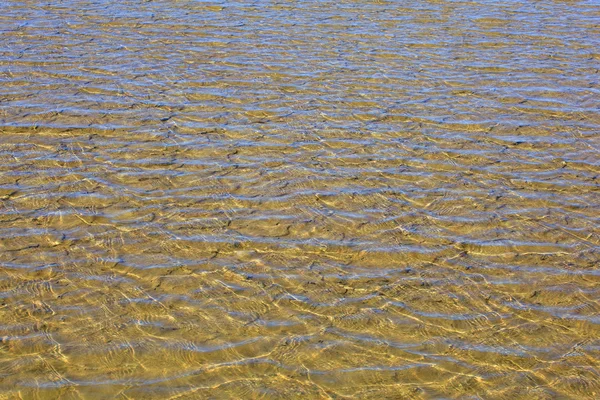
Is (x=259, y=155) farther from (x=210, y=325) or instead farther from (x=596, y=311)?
(x=596, y=311)

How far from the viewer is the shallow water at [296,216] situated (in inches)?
187

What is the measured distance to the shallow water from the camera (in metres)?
4.76

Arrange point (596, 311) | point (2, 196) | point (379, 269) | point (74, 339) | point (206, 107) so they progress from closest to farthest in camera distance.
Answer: point (74, 339)
point (596, 311)
point (379, 269)
point (2, 196)
point (206, 107)

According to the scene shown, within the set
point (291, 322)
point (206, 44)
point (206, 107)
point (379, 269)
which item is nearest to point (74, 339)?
point (291, 322)

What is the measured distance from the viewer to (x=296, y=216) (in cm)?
657

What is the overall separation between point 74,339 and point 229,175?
2713 mm

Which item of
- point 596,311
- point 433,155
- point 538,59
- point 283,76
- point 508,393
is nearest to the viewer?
point 508,393

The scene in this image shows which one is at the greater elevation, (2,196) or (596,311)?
(2,196)

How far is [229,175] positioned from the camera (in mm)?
7285

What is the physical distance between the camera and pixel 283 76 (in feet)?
32.9

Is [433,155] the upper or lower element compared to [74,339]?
lower

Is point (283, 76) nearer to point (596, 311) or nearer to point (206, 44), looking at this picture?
point (206, 44)

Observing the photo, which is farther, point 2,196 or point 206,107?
point 206,107

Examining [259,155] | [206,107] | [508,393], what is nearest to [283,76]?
[206,107]
